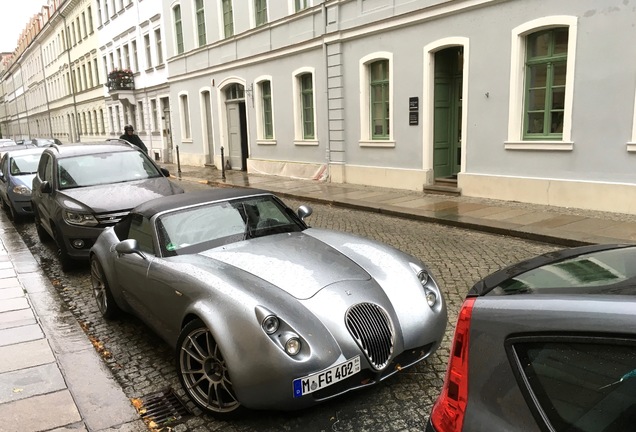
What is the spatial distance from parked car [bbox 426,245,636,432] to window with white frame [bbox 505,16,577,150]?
28.6 ft

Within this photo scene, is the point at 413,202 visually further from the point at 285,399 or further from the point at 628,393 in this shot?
the point at 628,393

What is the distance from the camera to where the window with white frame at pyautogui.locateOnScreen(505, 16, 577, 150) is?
948cm

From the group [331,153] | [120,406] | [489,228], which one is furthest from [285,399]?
[331,153]

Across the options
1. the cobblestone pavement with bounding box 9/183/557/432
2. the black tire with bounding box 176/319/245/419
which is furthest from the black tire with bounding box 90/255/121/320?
the black tire with bounding box 176/319/245/419

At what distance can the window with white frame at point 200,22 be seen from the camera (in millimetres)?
21938

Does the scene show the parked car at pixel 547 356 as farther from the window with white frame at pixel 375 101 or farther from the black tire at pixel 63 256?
the window with white frame at pixel 375 101

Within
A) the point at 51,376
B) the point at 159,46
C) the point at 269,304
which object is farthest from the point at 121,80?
the point at 269,304

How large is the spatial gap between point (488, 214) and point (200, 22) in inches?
689

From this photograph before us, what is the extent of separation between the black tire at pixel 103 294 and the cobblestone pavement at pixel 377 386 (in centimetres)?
12

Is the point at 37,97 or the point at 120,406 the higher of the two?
the point at 37,97

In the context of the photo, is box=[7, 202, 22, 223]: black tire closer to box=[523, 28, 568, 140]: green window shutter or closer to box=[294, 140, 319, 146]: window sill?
box=[294, 140, 319, 146]: window sill

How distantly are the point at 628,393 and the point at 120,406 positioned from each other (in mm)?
3197

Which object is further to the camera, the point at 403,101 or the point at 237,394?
the point at 403,101

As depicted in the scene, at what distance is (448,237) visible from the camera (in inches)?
328
